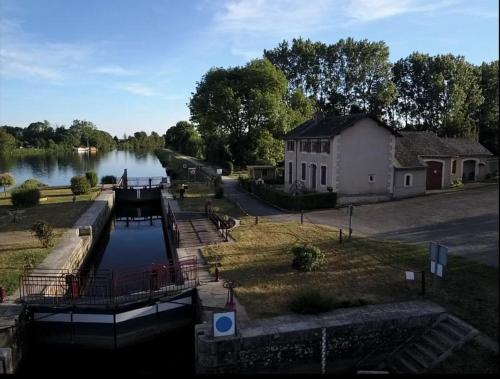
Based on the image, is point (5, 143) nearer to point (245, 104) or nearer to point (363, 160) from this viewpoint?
point (245, 104)

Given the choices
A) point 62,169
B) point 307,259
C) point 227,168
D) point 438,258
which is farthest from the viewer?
point 62,169

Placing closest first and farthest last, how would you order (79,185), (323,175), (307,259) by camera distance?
(307,259) < (323,175) < (79,185)

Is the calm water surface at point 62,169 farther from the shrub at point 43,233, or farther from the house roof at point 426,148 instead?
the house roof at point 426,148

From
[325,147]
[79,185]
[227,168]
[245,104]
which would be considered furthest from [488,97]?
[79,185]

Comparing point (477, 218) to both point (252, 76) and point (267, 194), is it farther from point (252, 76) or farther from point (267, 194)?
point (252, 76)

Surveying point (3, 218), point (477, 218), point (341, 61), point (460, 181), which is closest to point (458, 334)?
point (477, 218)

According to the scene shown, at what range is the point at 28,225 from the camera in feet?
76.5

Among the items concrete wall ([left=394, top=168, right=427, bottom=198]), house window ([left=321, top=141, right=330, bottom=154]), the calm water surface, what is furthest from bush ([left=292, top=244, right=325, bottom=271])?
the calm water surface

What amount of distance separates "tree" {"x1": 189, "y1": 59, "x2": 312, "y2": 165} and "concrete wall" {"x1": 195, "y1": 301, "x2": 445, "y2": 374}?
121 feet

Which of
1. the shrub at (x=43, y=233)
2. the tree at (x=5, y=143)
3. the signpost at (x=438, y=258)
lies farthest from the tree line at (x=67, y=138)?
the signpost at (x=438, y=258)

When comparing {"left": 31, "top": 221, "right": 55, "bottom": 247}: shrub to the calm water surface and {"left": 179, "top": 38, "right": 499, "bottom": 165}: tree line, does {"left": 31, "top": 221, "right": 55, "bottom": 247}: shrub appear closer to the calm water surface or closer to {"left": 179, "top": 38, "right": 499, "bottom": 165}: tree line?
{"left": 179, "top": 38, "right": 499, "bottom": 165}: tree line

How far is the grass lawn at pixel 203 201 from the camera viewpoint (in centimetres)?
2773

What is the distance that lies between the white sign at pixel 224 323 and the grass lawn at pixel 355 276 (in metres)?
1.42

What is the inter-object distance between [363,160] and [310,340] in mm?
20465
